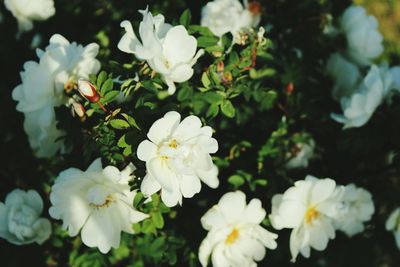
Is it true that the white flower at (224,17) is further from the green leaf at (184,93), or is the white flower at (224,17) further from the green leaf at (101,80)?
the green leaf at (101,80)

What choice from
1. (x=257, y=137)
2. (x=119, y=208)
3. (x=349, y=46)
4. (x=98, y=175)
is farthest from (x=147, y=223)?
(x=349, y=46)

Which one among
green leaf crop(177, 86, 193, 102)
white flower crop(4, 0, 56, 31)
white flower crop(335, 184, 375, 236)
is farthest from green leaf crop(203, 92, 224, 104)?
white flower crop(4, 0, 56, 31)

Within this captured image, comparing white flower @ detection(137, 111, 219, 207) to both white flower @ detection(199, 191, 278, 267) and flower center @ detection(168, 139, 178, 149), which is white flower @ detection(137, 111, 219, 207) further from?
white flower @ detection(199, 191, 278, 267)

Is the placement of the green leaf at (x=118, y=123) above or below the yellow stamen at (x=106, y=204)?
above

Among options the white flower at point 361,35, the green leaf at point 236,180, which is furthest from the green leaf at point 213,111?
the white flower at point 361,35

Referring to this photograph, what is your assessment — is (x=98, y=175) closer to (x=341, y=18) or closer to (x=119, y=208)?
(x=119, y=208)

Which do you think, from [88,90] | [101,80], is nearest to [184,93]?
[101,80]

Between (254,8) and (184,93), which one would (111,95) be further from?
(254,8)
